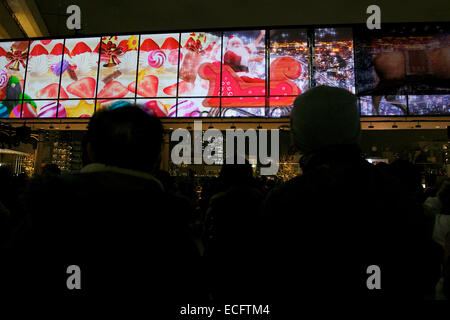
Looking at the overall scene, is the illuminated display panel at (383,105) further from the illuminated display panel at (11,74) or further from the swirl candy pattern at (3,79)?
the swirl candy pattern at (3,79)

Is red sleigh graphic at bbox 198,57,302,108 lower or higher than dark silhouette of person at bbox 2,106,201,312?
higher

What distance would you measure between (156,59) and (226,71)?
8.72ft

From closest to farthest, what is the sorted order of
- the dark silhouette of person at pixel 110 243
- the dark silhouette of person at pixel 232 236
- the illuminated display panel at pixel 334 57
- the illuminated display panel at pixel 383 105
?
the dark silhouette of person at pixel 110 243 → the dark silhouette of person at pixel 232 236 → the illuminated display panel at pixel 383 105 → the illuminated display panel at pixel 334 57

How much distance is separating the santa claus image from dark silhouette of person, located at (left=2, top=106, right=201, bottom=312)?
1003 centimetres

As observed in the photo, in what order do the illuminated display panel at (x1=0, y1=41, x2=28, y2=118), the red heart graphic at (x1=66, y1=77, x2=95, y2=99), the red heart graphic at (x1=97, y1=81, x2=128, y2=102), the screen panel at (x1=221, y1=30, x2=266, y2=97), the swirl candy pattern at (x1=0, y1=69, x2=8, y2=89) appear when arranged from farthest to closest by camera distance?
the swirl candy pattern at (x1=0, y1=69, x2=8, y2=89) → the illuminated display panel at (x1=0, y1=41, x2=28, y2=118) → the red heart graphic at (x1=66, y1=77, x2=95, y2=99) → the red heart graphic at (x1=97, y1=81, x2=128, y2=102) → the screen panel at (x1=221, y1=30, x2=266, y2=97)

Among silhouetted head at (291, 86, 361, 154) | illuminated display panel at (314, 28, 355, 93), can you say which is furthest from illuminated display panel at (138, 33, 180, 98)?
silhouetted head at (291, 86, 361, 154)

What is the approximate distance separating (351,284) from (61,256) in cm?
100

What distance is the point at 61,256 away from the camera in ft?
3.30

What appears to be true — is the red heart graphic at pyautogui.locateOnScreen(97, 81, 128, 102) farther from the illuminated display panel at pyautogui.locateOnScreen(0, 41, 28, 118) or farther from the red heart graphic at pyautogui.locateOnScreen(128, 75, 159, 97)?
the illuminated display panel at pyautogui.locateOnScreen(0, 41, 28, 118)

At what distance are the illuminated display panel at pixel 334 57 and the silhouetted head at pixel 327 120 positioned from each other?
953cm

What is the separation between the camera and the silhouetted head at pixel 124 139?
3.84ft

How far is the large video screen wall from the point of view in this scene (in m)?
10.0

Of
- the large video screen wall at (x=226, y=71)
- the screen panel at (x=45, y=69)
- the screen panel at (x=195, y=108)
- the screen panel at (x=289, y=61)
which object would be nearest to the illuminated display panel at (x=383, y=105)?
the large video screen wall at (x=226, y=71)
